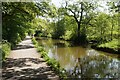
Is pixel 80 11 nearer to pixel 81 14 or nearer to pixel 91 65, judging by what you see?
A: pixel 81 14

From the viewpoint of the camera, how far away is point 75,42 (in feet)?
115

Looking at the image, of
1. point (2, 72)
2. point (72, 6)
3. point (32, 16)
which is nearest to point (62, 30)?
point (72, 6)

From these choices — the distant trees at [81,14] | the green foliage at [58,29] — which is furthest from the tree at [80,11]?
the green foliage at [58,29]

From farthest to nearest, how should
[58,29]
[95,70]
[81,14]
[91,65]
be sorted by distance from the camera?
[58,29]
[81,14]
[91,65]
[95,70]

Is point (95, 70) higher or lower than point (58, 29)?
lower

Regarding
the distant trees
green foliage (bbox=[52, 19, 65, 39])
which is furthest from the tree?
green foliage (bbox=[52, 19, 65, 39])

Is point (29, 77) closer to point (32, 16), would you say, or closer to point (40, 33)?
point (32, 16)

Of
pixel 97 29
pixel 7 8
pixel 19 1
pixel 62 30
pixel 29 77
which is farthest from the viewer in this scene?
pixel 62 30

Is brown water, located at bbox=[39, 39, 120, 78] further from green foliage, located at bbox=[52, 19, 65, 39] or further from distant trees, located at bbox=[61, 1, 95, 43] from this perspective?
green foliage, located at bbox=[52, 19, 65, 39]

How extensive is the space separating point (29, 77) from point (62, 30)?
145ft

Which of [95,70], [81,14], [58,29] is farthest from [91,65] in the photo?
[58,29]

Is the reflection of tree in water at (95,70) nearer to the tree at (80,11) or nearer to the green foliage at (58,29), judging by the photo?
the tree at (80,11)

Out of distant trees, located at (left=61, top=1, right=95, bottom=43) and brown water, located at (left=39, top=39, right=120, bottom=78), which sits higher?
distant trees, located at (left=61, top=1, right=95, bottom=43)

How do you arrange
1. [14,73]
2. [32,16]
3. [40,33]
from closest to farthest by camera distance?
[14,73]
[32,16]
[40,33]
